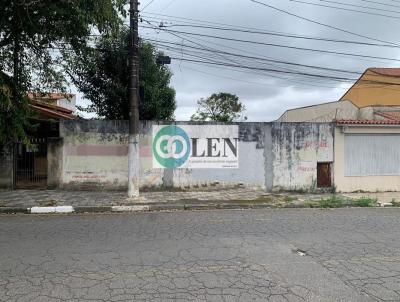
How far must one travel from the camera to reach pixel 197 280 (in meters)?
5.28

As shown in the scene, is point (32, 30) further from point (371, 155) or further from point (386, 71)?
point (386, 71)

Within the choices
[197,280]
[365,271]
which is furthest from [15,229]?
[365,271]

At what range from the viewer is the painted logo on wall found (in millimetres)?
15695

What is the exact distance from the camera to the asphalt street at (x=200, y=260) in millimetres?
4875

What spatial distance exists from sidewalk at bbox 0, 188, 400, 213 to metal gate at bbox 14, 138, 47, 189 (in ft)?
1.82

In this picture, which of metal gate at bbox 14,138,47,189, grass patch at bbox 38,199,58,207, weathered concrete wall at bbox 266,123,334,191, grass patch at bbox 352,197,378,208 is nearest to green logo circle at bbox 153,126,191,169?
weathered concrete wall at bbox 266,123,334,191

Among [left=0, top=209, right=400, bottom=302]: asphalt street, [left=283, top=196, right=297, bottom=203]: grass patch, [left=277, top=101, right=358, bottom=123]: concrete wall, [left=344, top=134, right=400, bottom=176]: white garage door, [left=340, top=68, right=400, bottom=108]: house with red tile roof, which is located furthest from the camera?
[left=340, top=68, right=400, bottom=108]: house with red tile roof

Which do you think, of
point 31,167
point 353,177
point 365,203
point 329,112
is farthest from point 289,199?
point 329,112

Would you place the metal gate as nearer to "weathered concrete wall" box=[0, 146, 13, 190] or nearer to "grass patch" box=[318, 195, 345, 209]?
"weathered concrete wall" box=[0, 146, 13, 190]

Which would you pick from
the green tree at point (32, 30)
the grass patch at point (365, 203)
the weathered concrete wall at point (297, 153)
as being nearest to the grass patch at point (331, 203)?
the grass patch at point (365, 203)

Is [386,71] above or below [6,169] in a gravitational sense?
above

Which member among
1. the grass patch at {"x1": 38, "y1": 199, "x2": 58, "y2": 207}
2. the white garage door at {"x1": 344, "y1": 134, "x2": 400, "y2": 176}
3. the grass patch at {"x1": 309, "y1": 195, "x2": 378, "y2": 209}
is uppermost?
the white garage door at {"x1": 344, "y1": 134, "x2": 400, "y2": 176}

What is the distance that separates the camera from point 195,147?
1596 cm

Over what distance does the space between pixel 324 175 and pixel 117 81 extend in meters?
9.62
